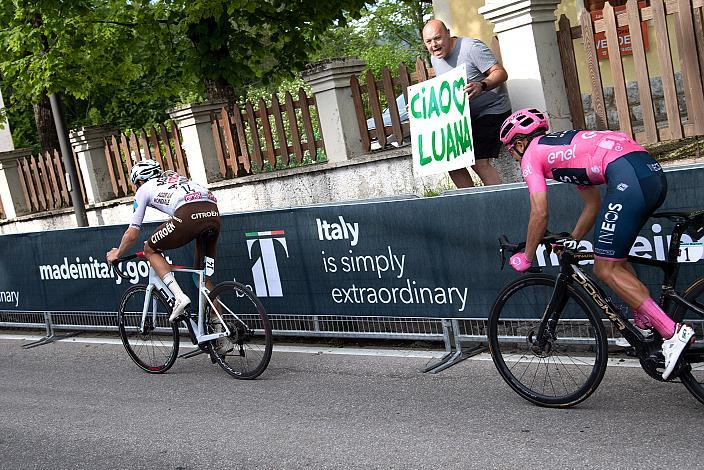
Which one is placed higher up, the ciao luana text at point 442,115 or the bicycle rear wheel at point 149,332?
the ciao luana text at point 442,115

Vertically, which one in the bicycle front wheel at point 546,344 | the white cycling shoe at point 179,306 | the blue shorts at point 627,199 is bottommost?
the bicycle front wheel at point 546,344

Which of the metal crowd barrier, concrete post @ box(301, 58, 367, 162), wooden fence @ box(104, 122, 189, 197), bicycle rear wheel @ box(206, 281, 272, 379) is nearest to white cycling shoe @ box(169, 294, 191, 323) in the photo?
bicycle rear wheel @ box(206, 281, 272, 379)

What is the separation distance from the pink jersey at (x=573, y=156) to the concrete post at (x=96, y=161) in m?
13.7

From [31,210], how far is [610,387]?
55.6 ft

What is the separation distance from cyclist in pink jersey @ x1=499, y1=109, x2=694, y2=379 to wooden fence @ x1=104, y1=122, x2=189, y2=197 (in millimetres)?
11153

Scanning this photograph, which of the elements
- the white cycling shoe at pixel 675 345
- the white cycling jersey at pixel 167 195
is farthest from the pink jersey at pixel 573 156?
the white cycling jersey at pixel 167 195

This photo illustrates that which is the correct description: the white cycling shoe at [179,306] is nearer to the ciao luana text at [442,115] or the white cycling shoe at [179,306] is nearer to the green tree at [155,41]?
the ciao luana text at [442,115]

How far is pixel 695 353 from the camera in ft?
17.7

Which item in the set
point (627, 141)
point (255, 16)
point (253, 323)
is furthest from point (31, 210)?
point (627, 141)

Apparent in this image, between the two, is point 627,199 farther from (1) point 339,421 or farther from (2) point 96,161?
(2) point 96,161

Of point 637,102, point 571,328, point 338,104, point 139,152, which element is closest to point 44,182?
point 139,152

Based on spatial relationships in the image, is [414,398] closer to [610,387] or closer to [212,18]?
[610,387]

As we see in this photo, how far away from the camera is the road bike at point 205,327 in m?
8.00

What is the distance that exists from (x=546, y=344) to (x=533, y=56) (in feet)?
15.1
